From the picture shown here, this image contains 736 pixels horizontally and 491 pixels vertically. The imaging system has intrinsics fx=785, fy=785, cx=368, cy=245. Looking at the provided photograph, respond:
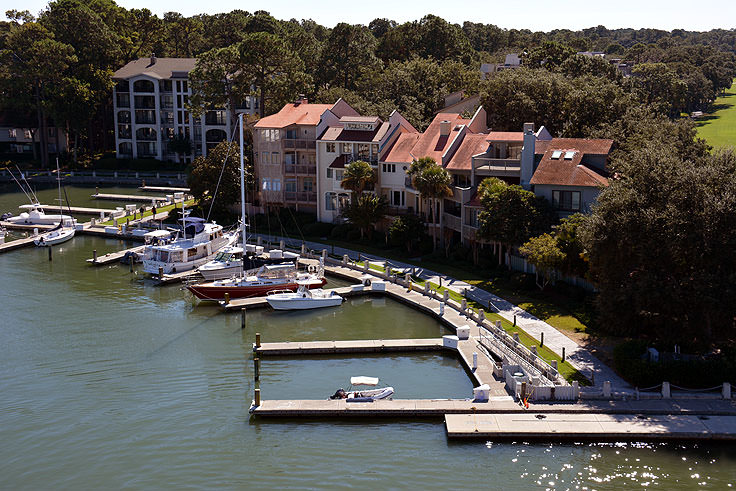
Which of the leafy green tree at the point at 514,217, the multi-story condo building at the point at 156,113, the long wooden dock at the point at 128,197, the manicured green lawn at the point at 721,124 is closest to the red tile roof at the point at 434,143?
the leafy green tree at the point at 514,217

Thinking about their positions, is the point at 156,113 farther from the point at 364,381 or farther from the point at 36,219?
the point at 364,381

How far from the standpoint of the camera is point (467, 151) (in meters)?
79.2

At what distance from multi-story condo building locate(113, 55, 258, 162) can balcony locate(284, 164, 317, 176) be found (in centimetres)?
4356

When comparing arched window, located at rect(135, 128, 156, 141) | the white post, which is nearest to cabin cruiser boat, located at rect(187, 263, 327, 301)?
the white post

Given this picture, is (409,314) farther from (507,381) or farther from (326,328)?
(507,381)

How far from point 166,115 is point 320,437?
4271 inches

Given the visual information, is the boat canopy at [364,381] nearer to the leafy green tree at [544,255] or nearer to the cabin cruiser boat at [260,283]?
the leafy green tree at [544,255]

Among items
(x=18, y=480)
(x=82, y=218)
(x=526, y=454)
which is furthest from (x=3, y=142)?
(x=526, y=454)

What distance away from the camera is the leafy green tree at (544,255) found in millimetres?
58969

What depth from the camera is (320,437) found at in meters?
41.9

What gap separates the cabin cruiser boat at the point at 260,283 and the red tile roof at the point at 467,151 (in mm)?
18874

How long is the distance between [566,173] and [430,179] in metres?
13.0

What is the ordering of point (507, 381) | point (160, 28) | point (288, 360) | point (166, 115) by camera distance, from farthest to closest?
point (160, 28) → point (166, 115) → point (288, 360) → point (507, 381)

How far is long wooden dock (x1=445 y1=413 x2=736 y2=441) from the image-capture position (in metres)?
40.0
